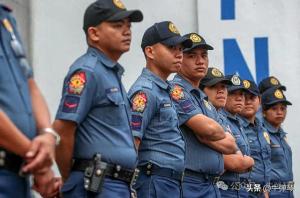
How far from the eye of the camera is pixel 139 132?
455 centimetres

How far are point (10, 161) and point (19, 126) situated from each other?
0.44 ft

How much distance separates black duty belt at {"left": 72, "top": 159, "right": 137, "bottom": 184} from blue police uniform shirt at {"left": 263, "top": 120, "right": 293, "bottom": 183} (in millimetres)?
3571

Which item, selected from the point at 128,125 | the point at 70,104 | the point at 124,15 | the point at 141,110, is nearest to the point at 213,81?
the point at 141,110

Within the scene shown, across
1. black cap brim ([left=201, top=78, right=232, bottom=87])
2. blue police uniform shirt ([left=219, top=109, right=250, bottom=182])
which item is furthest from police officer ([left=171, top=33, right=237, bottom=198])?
blue police uniform shirt ([left=219, top=109, right=250, bottom=182])

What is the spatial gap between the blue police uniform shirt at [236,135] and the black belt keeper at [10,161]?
10.9 feet

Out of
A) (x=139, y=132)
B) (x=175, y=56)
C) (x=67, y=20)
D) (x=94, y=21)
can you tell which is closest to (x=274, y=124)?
(x=67, y=20)

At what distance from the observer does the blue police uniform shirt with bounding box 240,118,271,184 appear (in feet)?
22.6

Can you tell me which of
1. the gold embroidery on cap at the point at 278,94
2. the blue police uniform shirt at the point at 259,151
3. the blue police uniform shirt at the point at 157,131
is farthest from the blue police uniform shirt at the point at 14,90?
the gold embroidery on cap at the point at 278,94

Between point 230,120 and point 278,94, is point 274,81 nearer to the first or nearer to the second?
point 278,94

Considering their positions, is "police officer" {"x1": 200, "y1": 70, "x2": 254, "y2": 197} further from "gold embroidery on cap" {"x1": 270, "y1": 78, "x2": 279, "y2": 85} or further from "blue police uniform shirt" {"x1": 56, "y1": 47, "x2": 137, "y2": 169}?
"blue police uniform shirt" {"x1": 56, "y1": 47, "x2": 137, "y2": 169}

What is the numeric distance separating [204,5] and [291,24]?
0.91m

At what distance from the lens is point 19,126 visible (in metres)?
3.02

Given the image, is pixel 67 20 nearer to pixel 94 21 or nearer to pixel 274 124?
pixel 274 124

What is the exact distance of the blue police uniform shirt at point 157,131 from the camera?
4723 millimetres
